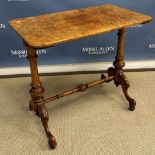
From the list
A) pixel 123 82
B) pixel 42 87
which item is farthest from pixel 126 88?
pixel 42 87

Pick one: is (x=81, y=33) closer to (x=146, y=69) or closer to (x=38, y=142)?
(x=38, y=142)

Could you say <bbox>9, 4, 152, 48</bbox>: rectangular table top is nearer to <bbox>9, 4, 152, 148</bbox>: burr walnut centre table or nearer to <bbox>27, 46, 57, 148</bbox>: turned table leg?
<bbox>9, 4, 152, 148</bbox>: burr walnut centre table

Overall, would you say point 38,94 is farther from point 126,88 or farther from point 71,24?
point 126,88

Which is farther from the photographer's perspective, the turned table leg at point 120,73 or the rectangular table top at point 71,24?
the turned table leg at point 120,73

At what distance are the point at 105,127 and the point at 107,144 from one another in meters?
0.16

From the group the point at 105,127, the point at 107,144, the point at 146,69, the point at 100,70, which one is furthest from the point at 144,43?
the point at 107,144

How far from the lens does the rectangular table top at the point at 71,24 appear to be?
1.29 metres

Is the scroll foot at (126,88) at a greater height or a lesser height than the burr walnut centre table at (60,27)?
lesser

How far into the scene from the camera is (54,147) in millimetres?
1607

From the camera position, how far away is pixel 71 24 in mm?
1483

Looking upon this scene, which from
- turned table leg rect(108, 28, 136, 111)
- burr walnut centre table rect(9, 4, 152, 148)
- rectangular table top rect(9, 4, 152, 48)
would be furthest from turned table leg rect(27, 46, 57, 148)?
turned table leg rect(108, 28, 136, 111)

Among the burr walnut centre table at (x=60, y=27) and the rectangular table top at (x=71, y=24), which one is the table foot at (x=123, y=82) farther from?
the rectangular table top at (x=71, y=24)

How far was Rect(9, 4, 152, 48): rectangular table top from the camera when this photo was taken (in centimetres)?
129

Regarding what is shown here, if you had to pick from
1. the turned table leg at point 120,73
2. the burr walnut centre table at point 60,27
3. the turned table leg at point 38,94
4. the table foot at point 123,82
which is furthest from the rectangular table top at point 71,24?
the table foot at point 123,82
